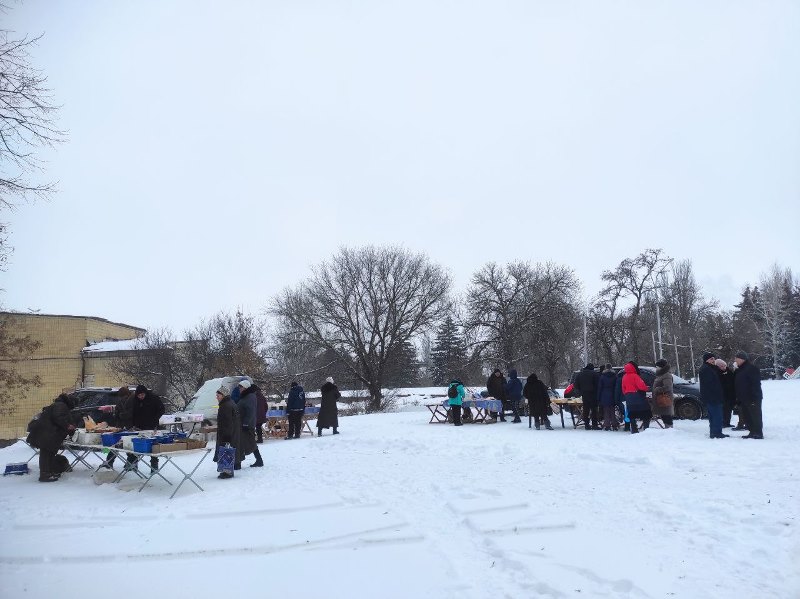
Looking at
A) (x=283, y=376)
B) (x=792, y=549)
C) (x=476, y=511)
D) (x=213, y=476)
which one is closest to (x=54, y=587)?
Answer: (x=476, y=511)

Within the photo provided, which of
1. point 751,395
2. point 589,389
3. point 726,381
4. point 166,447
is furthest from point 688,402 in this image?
point 166,447

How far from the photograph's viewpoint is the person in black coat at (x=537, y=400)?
15.6 metres

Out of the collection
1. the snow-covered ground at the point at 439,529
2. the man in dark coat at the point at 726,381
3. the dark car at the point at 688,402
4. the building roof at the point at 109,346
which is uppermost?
the building roof at the point at 109,346

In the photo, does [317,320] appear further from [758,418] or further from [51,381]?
[758,418]

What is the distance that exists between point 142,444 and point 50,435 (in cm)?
298

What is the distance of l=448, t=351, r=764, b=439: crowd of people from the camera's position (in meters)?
11.1

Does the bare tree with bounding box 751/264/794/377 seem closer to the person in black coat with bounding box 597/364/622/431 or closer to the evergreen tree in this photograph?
the evergreen tree

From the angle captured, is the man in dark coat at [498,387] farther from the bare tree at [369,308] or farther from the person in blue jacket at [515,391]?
the bare tree at [369,308]

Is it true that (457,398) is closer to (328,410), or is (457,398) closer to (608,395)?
(328,410)

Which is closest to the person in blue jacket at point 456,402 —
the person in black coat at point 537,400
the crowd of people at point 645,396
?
the crowd of people at point 645,396

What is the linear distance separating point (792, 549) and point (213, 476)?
28.8ft

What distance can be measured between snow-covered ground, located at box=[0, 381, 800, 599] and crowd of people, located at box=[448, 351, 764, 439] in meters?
0.88

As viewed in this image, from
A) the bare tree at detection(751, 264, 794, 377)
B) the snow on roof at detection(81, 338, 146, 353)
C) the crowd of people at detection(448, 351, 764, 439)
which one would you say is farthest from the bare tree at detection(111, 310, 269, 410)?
the bare tree at detection(751, 264, 794, 377)

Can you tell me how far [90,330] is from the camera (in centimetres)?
4284
